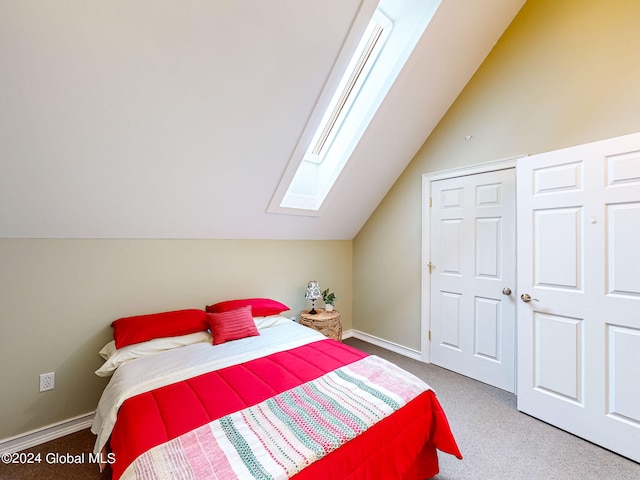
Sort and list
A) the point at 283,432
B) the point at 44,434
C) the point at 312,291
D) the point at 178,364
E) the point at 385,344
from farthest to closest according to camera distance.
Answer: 1. the point at 385,344
2. the point at 312,291
3. the point at 44,434
4. the point at 178,364
5. the point at 283,432

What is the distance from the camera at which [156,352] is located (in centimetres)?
198

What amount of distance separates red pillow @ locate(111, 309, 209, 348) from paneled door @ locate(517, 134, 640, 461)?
256cm

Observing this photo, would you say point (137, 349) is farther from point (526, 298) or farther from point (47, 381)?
point (526, 298)

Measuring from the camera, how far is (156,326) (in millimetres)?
2082

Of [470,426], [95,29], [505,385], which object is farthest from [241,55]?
Result: [505,385]

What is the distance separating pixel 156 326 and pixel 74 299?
62 centimetres

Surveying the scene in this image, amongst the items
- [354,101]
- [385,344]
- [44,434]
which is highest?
[354,101]

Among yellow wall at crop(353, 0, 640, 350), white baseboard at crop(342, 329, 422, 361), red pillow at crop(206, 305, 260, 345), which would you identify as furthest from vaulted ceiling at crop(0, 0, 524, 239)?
white baseboard at crop(342, 329, 422, 361)

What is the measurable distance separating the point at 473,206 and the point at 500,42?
147 centimetres

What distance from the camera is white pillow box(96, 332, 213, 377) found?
1.81m

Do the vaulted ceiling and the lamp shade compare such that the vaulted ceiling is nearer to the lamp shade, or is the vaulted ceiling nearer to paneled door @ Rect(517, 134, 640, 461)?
the lamp shade

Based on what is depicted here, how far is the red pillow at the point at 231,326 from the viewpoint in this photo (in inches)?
86.0

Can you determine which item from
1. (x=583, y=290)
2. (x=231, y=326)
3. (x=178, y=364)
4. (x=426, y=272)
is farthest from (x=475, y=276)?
(x=178, y=364)

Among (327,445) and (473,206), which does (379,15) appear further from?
(327,445)
